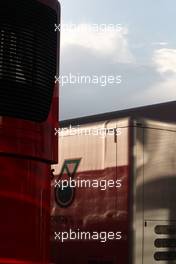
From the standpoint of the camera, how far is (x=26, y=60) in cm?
326

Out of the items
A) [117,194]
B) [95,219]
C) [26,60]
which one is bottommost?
[95,219]

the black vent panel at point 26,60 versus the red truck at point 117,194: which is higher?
the black vent panel at point 26,60

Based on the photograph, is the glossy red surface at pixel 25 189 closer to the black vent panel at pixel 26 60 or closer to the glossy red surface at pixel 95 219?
the black vent panel at pixel 26 60

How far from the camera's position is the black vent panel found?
3158 mm

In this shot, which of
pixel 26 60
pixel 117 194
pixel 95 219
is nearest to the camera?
pixel 26 60

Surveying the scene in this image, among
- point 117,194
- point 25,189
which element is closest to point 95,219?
point 117,194

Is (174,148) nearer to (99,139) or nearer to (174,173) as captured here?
(174,173)

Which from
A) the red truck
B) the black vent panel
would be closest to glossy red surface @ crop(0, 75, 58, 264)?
the black vent panel

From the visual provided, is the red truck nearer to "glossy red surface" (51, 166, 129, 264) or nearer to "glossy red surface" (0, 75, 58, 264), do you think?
"glossy red surface" (51, 166, 129, 264)

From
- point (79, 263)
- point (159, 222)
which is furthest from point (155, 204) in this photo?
point (79, 263)

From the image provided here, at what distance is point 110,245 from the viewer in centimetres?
661

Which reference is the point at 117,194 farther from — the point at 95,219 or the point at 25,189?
the point at 25,189

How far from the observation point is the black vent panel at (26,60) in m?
3.16

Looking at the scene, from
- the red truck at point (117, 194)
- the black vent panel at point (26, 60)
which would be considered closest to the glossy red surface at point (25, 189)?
the black vent panel at point (26, 60)
